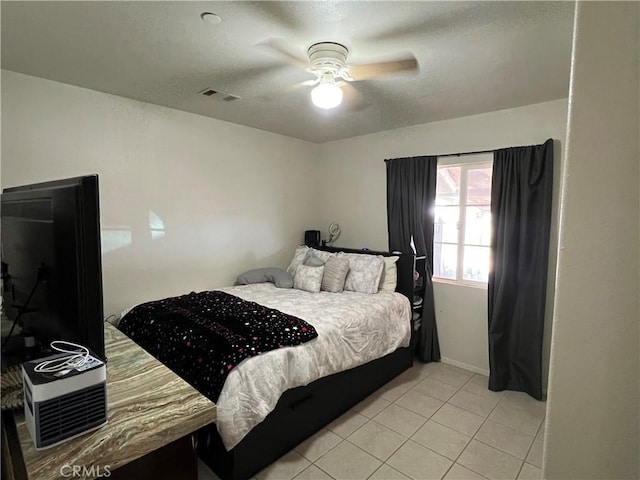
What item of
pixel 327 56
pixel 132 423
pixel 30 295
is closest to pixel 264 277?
pixel 327 56

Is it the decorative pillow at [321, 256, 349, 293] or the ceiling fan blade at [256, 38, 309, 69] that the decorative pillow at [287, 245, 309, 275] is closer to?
the decorative pillow at [321, 256, 349, 293]

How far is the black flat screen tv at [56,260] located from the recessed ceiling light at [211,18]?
104 cm

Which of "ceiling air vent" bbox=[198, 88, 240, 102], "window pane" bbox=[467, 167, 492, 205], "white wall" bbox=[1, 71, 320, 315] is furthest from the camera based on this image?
"window pane" bbox=[467, 167, 492, 205]

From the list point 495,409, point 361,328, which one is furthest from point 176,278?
point 495,409

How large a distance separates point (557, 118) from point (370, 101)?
1482 mm

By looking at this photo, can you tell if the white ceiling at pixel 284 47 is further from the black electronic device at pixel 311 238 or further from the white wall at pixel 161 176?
the black electronic device at pixel 311 238

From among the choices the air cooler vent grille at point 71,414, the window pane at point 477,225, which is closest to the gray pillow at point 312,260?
the window pane at point 477,225

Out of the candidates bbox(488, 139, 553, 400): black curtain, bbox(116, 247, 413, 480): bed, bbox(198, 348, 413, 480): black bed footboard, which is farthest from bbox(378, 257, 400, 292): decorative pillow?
bbox(488, 139, 553, 400): black curtain

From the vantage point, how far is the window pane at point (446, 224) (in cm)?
338

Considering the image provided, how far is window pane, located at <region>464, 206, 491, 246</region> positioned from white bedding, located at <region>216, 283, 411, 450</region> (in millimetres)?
905

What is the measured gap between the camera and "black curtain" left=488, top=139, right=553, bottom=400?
2.75m

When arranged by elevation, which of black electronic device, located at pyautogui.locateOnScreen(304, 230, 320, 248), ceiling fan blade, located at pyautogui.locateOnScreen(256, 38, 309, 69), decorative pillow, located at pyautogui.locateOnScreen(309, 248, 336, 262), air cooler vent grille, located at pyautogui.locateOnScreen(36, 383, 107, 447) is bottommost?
air cooler vent grille, located at pyautogui.locateOnScreen(36, 383, 107, 447)

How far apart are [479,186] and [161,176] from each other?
9.64 ft

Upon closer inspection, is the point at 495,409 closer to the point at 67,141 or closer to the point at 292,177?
the point at 292,177
